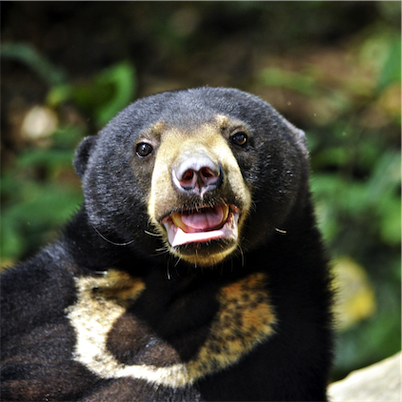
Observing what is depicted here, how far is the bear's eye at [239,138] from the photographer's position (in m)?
2.95

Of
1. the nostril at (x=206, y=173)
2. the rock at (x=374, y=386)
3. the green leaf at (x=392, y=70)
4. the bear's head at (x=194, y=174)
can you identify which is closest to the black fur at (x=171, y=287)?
the bear's head at (x=194, y=174)

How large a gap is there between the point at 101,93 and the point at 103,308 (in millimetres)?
3246

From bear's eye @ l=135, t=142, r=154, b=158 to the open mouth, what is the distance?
0.42 meters

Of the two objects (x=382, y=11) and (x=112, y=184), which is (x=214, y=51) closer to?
(x=382, y=11)

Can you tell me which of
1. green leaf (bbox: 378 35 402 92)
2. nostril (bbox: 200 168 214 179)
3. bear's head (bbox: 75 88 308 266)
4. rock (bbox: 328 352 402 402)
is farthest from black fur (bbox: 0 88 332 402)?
green leaf (bbox: 378 35 402 92)

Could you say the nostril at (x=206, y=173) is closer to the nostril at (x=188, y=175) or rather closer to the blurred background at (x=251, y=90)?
the nostril at (x=188, y=175)

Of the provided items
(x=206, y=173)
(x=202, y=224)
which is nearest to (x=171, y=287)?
(x=202, y=224)

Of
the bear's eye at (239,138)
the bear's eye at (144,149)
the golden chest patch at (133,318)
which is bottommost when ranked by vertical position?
the golden chest patch at (133,318)

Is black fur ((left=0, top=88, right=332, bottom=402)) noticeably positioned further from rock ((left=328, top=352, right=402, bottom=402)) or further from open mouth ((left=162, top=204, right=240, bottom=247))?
rock ((left=328, top=352, right=402, bottom=402))

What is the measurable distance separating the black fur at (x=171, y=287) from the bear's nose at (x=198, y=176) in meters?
0.43

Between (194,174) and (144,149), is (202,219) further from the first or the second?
(144,149)

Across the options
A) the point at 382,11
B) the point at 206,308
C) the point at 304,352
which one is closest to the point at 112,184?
the point at 206,308

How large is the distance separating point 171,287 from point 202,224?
574 millimetres

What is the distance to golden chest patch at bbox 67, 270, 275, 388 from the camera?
9.48ft
